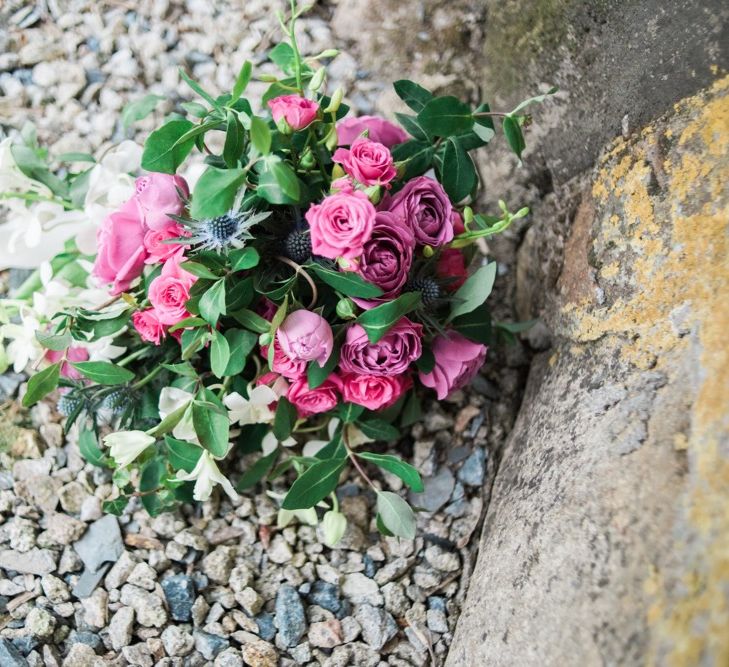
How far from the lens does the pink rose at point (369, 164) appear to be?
3.33 ft

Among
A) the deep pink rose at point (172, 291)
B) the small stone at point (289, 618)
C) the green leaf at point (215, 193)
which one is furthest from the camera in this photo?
the small stone at point (289, 618)

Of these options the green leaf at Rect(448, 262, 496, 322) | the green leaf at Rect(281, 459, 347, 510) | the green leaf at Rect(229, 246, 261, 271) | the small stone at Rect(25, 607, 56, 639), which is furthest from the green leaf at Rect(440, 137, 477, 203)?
the small stone at Rect(25, 607, 56, 639)

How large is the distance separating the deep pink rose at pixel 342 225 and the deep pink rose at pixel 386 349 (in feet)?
0.49

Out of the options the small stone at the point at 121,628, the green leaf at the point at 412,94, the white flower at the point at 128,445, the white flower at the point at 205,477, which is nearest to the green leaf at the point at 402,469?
the white flower at the point at 205,477

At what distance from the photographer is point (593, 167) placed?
1210 millimetres

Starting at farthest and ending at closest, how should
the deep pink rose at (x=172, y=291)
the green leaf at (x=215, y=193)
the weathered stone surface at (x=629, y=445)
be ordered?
1. the deep pink rose at (x=172, y=291)
2. the green leaf at (x=215, y=193)
3. the weathered stone surface at (x=629, y=445)

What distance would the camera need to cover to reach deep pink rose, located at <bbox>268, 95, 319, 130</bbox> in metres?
1.00

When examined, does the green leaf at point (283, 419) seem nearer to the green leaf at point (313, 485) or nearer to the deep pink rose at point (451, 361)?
the green leaf at point (313, 485)

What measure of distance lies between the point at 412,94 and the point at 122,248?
498mm

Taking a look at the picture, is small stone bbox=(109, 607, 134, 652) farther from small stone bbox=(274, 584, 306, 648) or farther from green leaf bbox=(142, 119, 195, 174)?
green leaf bbox=(142, 119, 195, 174)

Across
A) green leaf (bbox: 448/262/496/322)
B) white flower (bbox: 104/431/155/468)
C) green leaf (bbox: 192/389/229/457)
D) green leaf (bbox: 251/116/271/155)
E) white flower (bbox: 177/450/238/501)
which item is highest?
green leaf (bbox: 251/116/271/155)

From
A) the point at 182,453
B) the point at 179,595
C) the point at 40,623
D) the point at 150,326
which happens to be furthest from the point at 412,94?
the point at 40,623

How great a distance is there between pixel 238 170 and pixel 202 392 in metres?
0.33

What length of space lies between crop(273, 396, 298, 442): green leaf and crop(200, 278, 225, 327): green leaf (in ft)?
0.68
